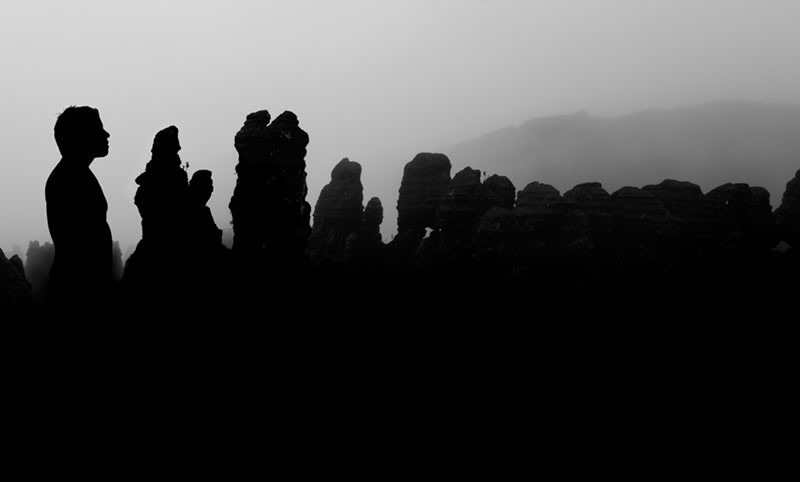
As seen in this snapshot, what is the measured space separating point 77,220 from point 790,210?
8477cm

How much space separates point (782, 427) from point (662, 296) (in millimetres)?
25465

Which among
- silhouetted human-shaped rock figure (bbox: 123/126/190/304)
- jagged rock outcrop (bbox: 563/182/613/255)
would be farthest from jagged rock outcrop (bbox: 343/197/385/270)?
silhouetted human-shaped rock figure (bbox: 123/126/190/304)

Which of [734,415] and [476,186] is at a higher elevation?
[476,186]

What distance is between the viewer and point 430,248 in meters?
73.3

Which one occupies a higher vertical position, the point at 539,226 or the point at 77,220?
the point at 539,226

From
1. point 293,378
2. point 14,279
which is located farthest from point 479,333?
point 14,279

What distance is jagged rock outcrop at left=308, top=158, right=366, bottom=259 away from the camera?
81.2 meters

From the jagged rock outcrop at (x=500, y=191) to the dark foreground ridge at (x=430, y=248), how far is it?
8.2 inches

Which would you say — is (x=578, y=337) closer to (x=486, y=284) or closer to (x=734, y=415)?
(x=734, y=415)

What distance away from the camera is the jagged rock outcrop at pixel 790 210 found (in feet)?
224

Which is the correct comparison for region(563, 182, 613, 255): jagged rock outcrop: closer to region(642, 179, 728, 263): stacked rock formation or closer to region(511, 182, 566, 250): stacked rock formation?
region(511, 182, 566, 250): stacked rock formation

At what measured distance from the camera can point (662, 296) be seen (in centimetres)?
4038

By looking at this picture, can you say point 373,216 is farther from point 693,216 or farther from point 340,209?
point 693,216

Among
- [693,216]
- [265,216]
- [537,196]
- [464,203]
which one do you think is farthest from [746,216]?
[265,216]
